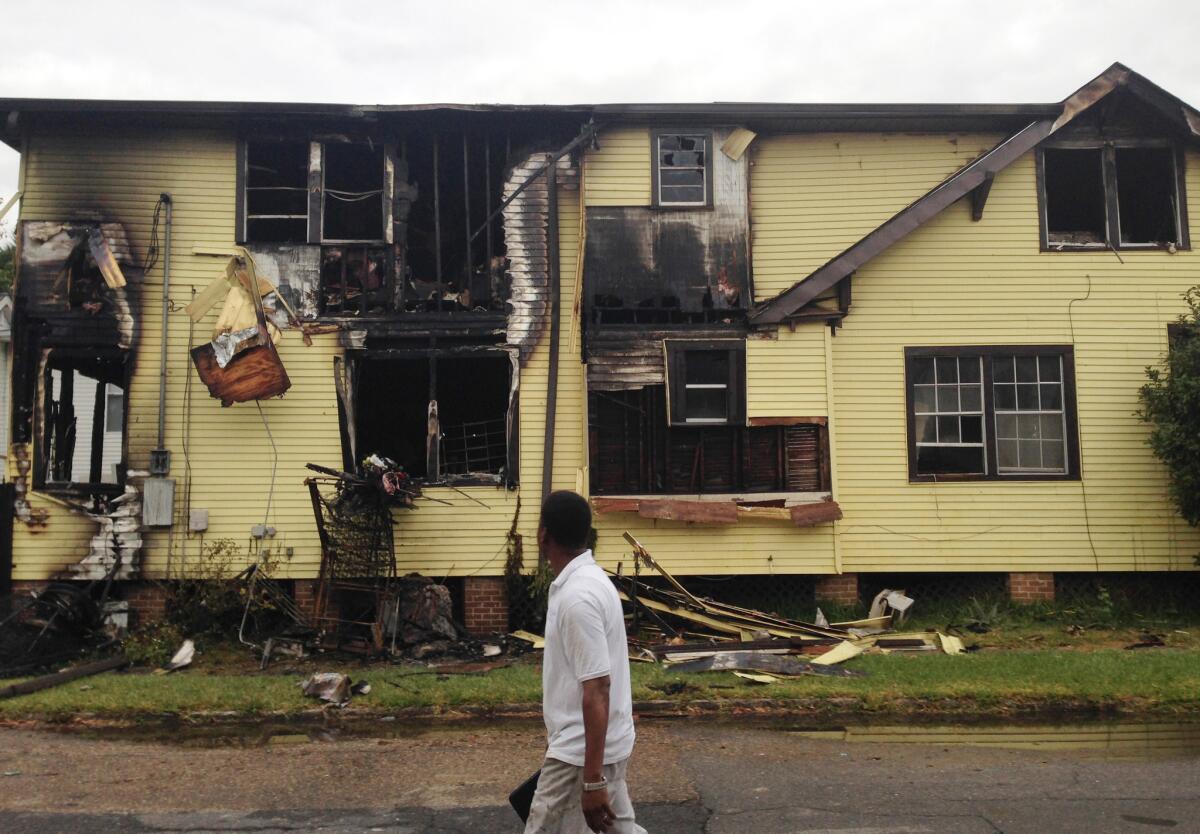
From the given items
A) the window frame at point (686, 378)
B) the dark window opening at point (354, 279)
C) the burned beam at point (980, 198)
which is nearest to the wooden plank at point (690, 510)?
the window frame at point (686, 378)

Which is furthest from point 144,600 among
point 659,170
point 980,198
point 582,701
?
point 980,198

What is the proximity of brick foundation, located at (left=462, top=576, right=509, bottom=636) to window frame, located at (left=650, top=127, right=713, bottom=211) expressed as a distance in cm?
540

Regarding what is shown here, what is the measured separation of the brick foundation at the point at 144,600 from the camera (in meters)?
12.6

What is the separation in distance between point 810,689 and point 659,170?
731 centimetres

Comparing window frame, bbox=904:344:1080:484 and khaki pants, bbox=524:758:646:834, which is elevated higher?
window frame, bbox=904:344:1080:484

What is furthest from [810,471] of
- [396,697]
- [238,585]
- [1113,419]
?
[238,585]

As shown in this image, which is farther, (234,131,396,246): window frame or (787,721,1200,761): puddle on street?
(234,131,396,246): window frame

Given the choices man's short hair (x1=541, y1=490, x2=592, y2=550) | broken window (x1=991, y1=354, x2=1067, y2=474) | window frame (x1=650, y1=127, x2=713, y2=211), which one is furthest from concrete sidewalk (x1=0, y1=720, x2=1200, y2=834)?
window frame (x1=650, y1=127, x2=713, y2=211)

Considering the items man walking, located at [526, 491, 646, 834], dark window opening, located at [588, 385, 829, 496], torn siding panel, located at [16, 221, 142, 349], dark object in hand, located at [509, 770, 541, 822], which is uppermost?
torn siding panel, located at [16, 221, 142, 349]

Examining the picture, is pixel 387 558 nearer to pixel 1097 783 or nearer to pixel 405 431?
pixel 405 431

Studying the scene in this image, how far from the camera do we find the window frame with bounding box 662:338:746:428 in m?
13.0

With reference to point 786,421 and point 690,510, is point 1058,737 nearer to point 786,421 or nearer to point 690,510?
point 690,510

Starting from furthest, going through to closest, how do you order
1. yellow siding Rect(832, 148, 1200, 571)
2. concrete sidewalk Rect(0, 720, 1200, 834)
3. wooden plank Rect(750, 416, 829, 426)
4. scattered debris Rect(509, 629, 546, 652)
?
yellow siding Rect(832, 148, 1200, 571), wooden plank Rect(750, 416, 829, 426), scattered debris Rect(509, 629, 546, 652), concrete sidewalk Rect(0, 720, 1200, 834)

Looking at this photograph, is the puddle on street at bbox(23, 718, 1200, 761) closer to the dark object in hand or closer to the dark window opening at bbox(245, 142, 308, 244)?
the dark object in hand
